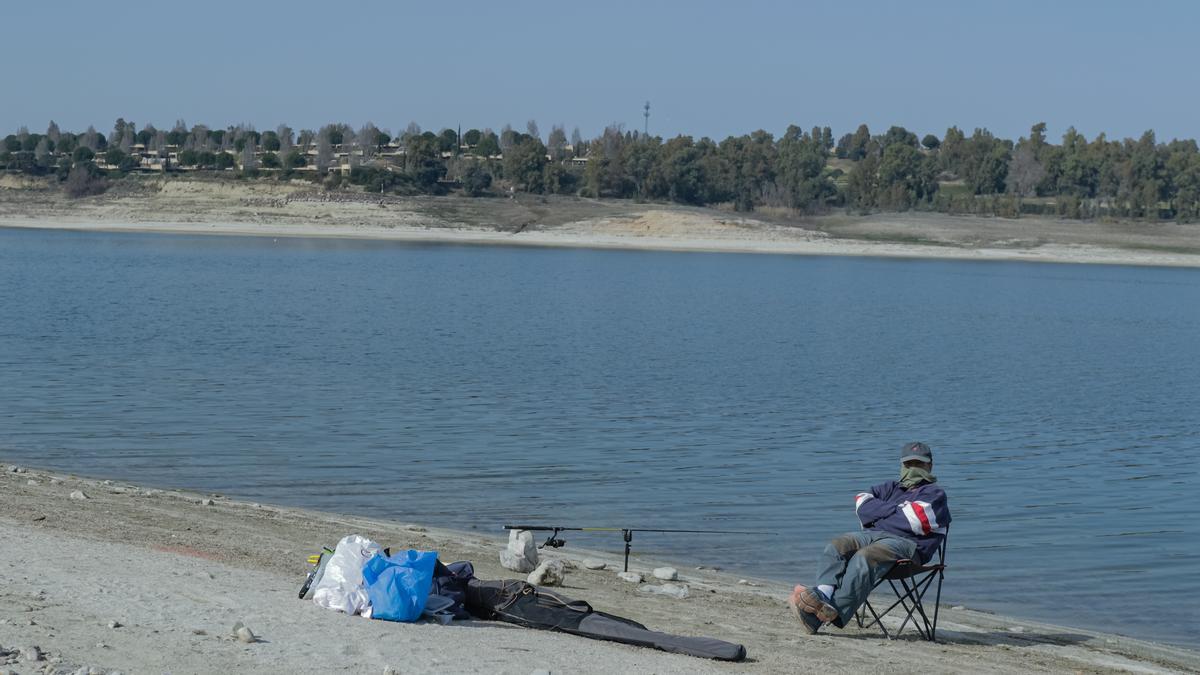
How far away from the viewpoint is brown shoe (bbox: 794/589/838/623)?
862 centimetres

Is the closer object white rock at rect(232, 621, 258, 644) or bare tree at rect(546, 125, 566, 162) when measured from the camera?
white rock at rect(232, 621, 258, 644)

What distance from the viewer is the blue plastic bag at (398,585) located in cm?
800

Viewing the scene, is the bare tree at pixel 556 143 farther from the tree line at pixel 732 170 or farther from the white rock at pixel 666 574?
the white rock at pixel 666 574

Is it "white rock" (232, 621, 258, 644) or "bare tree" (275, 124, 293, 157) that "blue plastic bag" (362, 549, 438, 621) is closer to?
"white rock" (232, 621, 258, 644)

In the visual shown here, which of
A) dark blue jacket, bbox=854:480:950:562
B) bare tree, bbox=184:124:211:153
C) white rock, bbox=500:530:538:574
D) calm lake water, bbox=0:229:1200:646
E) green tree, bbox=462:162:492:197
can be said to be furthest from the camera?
bare tree, bbox=184:124:211:153

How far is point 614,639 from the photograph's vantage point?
805 cm

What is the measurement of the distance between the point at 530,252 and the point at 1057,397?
63216mm

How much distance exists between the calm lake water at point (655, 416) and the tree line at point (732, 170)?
7529 cm

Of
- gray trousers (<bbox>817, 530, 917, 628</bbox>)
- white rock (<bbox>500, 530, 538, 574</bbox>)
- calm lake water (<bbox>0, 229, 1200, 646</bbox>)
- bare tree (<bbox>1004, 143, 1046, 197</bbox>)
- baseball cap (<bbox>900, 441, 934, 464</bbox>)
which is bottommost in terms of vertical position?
calm lake water (<bbox>0, 229, 1200, 646</bbox>)

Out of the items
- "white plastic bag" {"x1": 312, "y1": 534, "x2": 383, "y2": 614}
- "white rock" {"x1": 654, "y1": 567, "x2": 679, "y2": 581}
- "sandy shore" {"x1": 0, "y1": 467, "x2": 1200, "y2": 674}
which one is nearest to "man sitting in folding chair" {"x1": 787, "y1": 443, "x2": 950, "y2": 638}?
"sandy shore" {"x1": 0, "y1": 467, "x2": 1200, "y2": 674}

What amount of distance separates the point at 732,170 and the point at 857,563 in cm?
12749

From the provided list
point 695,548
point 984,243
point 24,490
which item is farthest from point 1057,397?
point 984,243

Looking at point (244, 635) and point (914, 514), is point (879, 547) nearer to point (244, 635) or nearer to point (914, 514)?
point (914, 514)

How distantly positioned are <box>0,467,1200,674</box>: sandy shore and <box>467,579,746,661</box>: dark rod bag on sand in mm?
102
